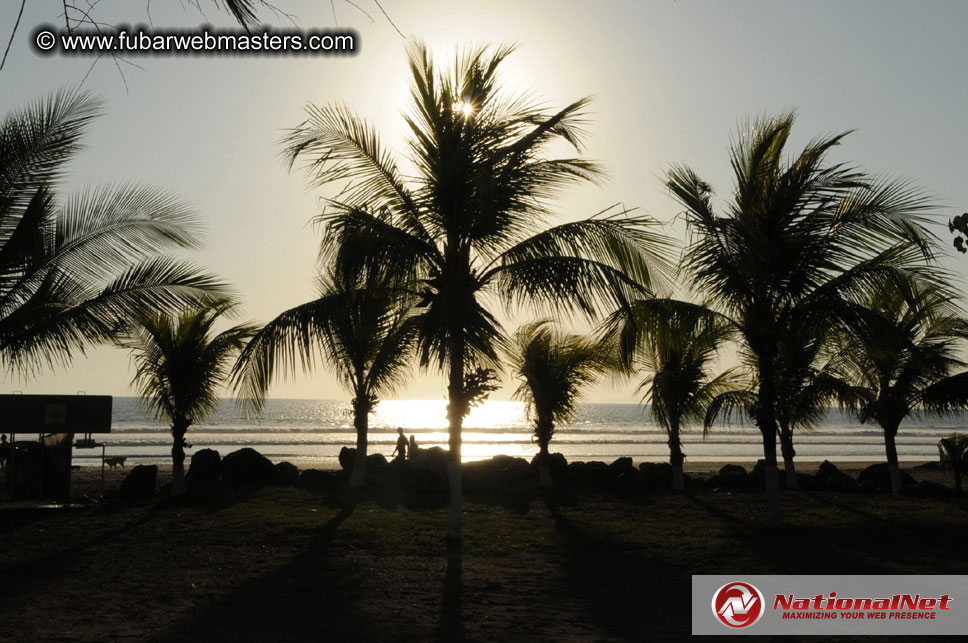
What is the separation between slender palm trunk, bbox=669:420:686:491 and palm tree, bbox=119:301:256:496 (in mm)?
9116

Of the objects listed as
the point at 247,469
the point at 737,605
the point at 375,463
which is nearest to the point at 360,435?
the point at 375,463

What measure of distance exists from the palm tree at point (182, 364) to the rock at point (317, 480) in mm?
2621

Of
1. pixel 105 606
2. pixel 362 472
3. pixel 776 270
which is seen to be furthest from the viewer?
pixel 362 472

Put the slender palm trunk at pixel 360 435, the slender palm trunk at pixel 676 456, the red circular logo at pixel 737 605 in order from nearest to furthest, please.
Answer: the red circular logo at pixel 737 605 → the slender palm trunk at pixel 360 435 → the slender palm trunk at pixel 676 456

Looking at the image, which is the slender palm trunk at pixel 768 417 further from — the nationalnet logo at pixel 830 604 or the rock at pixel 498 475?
the rock at pixel 498 475

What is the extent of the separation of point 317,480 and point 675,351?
8.32 m

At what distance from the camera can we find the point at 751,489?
18.1 metres

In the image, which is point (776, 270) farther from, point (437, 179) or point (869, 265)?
point (437, 179)

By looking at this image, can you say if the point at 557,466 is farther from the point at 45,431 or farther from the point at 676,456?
the point at 45,431

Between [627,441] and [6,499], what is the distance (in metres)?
44.3

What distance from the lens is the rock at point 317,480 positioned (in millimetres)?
17094

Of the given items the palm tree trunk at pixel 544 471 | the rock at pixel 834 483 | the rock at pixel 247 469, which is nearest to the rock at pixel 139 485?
the rock at pixel 247 469

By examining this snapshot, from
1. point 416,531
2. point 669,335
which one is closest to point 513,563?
point 416,531

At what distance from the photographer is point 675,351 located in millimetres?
14375
